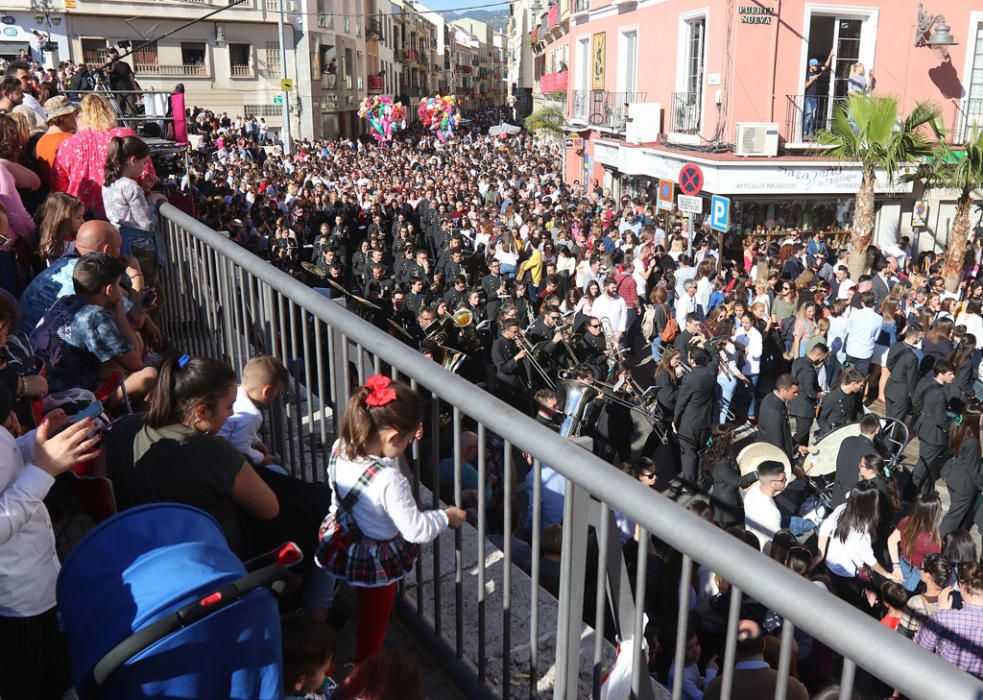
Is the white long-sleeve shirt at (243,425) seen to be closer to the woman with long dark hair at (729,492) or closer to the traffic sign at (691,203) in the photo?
the woman with long dark hair at (729,492)

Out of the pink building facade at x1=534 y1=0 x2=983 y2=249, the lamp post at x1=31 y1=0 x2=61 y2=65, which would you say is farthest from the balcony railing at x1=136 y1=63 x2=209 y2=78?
the pink building facade at x1=534 y1=0 x2=983 y2=249

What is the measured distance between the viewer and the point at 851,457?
6.80 meters

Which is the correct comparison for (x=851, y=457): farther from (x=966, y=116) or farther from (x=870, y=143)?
(x=966, y=116)

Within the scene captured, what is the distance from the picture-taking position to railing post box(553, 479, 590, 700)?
2.10 metres

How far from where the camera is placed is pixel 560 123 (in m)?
31.6

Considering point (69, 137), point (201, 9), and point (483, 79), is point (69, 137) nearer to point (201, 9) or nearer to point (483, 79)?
point (201, 9)

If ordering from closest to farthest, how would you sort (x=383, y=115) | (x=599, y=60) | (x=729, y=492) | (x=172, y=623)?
1. (x=172, y=623)
2. (x=729, y=492)
3. (x=599, y=60)
4. (x=383, y=115)

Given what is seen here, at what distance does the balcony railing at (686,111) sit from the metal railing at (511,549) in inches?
687

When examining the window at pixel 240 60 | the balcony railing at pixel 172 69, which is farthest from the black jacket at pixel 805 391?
the window at pixel 240 60

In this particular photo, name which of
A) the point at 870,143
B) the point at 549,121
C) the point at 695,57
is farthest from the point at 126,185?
the point at 549,121

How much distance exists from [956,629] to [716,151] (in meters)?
15.7

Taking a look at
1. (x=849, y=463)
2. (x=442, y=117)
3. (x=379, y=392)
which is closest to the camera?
(x=379, y=392)

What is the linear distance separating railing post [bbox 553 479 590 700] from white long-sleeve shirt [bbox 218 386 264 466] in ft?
4.93

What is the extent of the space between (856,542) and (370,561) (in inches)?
166
